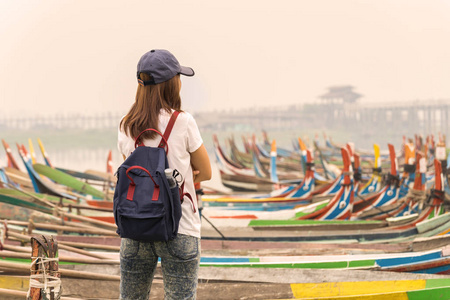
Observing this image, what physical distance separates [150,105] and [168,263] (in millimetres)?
348

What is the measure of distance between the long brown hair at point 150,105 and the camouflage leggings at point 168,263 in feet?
0.78

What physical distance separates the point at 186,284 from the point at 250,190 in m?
6.89

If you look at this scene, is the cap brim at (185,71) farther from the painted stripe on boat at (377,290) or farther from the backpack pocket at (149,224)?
the painted stripe on boat at (377,290)

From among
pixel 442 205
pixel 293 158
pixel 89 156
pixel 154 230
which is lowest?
pixel 89 156

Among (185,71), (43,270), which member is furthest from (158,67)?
(43,270)

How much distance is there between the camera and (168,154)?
1375mm

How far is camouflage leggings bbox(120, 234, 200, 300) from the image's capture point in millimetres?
1358

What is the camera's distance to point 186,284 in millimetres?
1381

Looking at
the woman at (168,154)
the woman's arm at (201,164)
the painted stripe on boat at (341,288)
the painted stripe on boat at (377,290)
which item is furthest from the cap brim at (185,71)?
the painted stripe on boat at (341,288)

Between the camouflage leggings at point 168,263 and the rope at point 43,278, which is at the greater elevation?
the camouflage leggings at point 168,263

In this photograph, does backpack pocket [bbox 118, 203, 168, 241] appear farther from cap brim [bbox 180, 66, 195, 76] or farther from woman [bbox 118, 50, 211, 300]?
cap brim [bbox 180, 66, 195, 76]

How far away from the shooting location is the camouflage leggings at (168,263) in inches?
53.5

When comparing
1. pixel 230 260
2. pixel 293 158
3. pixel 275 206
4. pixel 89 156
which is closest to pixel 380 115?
pixel 89 156

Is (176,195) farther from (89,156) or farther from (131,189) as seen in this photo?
(89,156)
